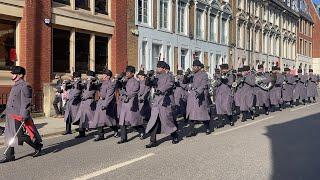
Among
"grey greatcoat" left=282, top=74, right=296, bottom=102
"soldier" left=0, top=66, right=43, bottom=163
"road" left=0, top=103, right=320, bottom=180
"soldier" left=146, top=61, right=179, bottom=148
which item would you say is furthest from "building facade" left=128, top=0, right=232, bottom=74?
"soldier" left=0, top=66, right=43, bottom=163

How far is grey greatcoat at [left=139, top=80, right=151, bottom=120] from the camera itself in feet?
40.8

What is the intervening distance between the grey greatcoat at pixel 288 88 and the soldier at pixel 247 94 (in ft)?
17.7

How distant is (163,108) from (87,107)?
98.6 inches

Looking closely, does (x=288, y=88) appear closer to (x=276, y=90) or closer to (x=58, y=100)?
(x=276, y=90)

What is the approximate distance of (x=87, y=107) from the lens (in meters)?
12.7

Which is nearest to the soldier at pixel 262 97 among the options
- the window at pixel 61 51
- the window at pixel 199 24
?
the window at pixel 61 51

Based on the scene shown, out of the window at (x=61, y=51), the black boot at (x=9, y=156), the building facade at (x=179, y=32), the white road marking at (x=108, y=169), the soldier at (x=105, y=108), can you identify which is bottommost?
the white road marking at (x=108, y=169)

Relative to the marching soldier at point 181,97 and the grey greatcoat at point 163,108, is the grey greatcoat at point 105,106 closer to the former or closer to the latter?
the grey greatcoat at point 163,108

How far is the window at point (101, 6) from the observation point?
74.3 ft

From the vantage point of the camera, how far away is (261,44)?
46531 mm

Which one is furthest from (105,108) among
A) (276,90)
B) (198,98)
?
(276,90)

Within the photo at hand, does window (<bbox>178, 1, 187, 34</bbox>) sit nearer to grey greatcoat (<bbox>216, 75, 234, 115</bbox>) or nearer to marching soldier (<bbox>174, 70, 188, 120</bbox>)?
marching soldier (<bbox>174, 70, 188, 120</bbox>)

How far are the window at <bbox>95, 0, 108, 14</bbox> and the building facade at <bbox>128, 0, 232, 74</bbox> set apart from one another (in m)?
1.53

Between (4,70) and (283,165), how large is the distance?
11823 millimetres
